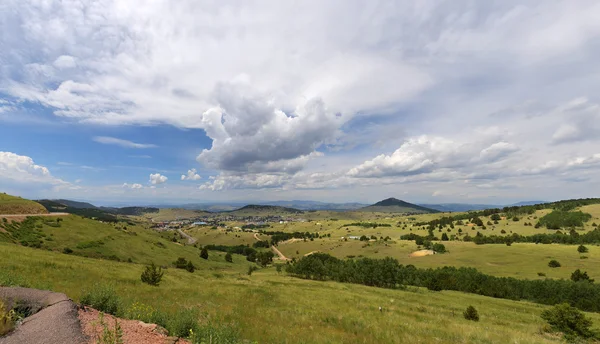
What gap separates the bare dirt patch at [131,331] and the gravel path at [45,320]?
345mm

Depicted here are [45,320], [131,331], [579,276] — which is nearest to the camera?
[45,320]

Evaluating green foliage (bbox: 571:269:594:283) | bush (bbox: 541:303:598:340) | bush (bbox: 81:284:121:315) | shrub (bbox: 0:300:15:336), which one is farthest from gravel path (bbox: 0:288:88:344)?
green foliage (bbox: 571:269:594:283)

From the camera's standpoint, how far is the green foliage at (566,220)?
184375 mm

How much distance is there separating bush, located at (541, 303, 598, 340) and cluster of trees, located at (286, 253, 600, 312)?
4507 cm

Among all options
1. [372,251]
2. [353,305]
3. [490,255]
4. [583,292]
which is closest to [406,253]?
[372,251]

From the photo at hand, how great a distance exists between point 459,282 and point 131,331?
297ft

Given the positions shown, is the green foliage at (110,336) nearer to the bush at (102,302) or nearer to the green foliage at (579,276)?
the bush at (102,302)

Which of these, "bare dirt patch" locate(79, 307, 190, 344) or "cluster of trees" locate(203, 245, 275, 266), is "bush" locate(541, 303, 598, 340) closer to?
"bare dirt patch" locate(79, 307, 190, 344)

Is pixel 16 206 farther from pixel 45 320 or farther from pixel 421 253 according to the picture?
pixel 421 253

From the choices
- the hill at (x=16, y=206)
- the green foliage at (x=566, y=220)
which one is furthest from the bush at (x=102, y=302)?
the green foliage at (x=566, y=220)

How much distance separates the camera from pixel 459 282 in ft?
262

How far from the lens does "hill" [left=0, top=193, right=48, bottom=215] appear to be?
6314 cm

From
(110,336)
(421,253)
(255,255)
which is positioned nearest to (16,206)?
(110,336)

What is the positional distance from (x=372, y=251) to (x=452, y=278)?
237 ft
